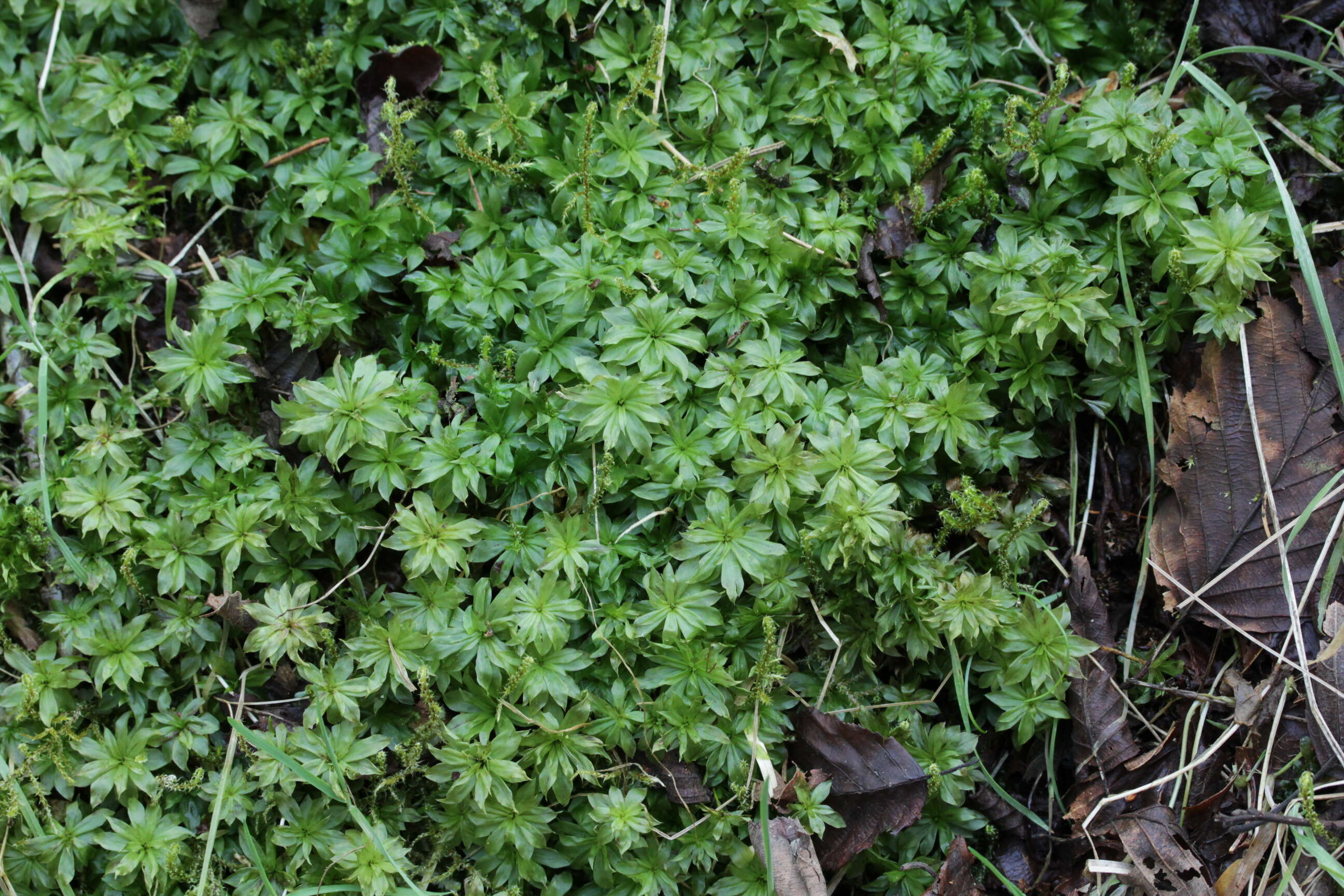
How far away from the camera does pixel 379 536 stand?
8.86 feet

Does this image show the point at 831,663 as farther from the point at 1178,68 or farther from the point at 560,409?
the point at 1178,68

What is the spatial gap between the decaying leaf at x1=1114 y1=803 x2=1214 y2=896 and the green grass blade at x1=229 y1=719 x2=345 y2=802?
6.56 ft

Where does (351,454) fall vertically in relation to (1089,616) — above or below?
above

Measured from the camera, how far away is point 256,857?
2.47 m

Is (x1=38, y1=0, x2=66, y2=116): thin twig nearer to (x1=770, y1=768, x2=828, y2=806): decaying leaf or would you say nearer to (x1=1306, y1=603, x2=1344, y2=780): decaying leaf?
(x1=770, y1=768, x2=828, y2=806): decaying leaf

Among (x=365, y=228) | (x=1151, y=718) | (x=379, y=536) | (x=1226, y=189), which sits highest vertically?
(x=1226, y=189)

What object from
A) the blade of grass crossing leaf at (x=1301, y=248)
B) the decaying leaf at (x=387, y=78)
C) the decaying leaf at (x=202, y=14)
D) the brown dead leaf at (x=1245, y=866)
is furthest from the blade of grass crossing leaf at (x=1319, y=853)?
the decaying leaf at (x=202, y=14)

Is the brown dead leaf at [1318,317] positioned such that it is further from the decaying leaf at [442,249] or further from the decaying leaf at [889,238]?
the decaying leaf at [442,249]

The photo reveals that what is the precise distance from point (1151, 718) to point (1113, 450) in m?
0.77

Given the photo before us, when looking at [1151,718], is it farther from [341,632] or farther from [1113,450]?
[341,632]

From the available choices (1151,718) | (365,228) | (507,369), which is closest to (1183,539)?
(1151,718)

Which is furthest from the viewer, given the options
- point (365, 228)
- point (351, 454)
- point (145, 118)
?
point (145, 118)

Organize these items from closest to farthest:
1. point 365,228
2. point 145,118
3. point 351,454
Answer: point 351,454 → point 365,228 → point 145,118

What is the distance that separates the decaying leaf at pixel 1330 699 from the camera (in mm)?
2525
